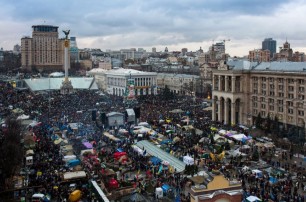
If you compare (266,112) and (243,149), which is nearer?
(243,149)

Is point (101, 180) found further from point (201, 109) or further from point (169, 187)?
point (201, 109)

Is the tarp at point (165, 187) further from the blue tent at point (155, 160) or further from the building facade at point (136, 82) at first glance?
the building facade at point (136, 82)

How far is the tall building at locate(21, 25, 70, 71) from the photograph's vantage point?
15250 centimetres

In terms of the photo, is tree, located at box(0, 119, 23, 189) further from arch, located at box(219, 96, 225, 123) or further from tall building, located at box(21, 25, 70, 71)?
tall building, located at box(21, 25, 70, 71)

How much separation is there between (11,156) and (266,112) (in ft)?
99.9

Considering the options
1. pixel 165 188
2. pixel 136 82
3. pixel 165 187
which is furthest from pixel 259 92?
pixel 136 82

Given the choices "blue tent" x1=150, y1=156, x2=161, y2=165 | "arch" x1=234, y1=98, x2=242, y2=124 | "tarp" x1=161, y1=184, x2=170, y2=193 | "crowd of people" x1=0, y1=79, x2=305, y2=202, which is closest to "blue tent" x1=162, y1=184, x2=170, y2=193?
"tarp" x1=161, y1=184, x2=170, y2=193

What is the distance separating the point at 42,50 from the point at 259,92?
A: 126 meters

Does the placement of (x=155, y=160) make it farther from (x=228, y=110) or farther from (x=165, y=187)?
(x=228, y=110)

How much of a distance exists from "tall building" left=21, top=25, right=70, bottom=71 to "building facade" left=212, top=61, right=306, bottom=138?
116 m

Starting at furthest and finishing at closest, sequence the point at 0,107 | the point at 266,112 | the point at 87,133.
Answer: the point at 0,107
the point at 266,112
the point at 87,133

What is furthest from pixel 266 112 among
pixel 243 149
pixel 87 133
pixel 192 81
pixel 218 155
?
pixel 192 81

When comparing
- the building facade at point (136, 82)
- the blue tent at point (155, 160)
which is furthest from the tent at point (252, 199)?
the building facade at point (136, 82)

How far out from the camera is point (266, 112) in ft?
146
